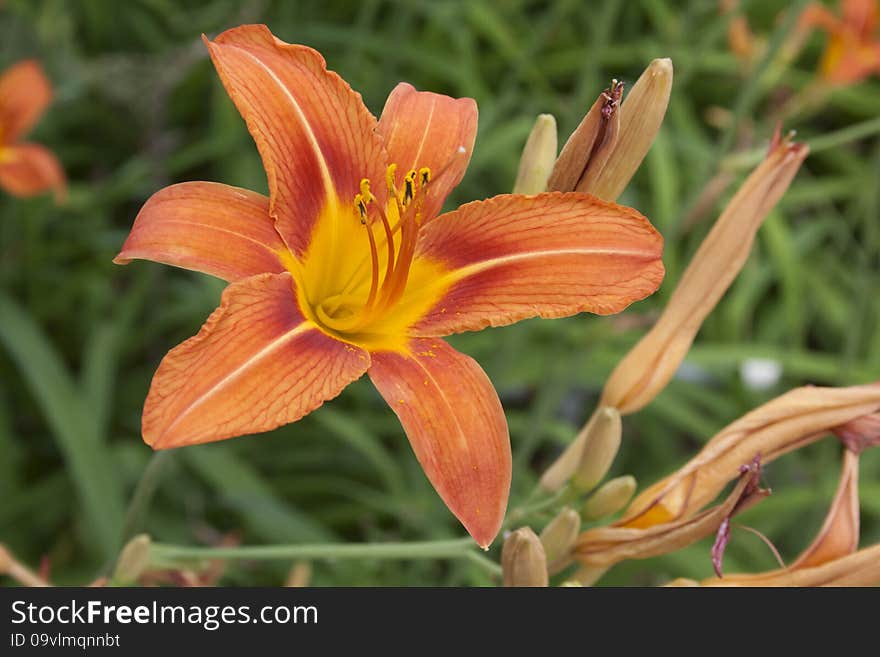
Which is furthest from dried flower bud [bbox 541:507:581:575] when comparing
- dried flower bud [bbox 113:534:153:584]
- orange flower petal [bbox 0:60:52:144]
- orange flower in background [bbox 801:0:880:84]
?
orange flower in background [bbox 801:0:880:84]

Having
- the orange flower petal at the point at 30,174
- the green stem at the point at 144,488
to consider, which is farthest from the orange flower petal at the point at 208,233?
the orange flower petal at the point at 30,174

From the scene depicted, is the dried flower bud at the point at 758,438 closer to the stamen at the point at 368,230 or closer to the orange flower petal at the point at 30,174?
the stamen at the point at 368,230

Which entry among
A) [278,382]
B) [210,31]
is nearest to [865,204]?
[210,31]

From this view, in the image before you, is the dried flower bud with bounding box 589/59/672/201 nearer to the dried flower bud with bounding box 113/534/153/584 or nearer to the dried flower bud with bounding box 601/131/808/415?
the dried flower bud with bounding box 601/131/808/415

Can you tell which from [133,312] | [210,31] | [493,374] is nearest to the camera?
[493,374]

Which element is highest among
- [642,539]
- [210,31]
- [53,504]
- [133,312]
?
[210,31]
